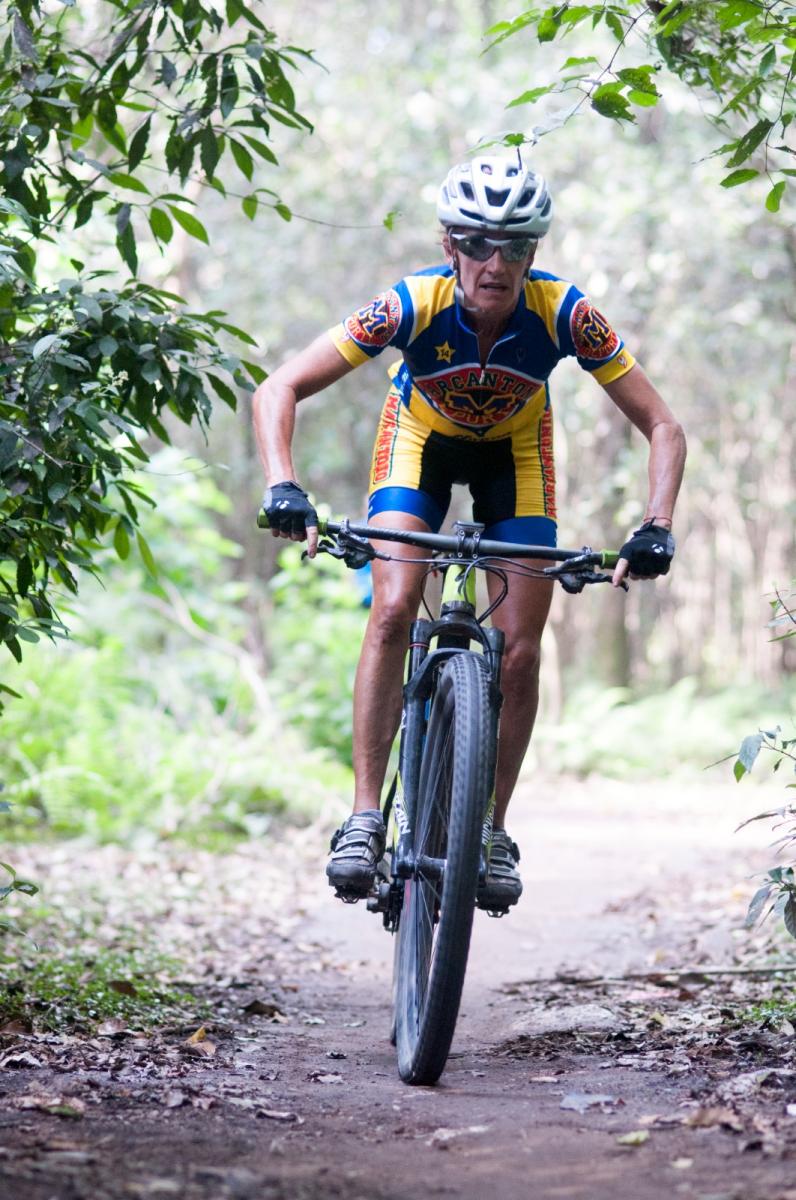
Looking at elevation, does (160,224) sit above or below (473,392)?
above

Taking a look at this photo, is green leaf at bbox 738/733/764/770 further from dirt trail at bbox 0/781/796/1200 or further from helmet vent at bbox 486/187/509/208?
helmet vent at bbox 486/187/509/208

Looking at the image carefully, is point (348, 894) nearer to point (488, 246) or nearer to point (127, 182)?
point (488, 246)

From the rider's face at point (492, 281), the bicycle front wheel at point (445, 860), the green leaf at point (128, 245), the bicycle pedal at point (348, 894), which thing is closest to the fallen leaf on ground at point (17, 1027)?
the bicycle pedal at point (348, 894)

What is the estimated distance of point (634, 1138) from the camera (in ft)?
9.18

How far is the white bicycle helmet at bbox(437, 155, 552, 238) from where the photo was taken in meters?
4.03

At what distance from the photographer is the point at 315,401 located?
73.9ft

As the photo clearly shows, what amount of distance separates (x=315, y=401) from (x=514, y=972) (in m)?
17.2

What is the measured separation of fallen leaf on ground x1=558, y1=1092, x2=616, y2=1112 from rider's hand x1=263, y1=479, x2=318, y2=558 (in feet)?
5.27

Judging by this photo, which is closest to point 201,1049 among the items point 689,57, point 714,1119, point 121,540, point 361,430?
A: point 714,1119

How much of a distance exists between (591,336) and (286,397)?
1038 millimetres

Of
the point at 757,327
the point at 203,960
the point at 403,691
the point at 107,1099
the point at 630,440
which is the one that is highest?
the point at 757,327

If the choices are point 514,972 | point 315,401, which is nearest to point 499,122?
point 315,401

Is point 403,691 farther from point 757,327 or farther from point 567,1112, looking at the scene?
point 757,327

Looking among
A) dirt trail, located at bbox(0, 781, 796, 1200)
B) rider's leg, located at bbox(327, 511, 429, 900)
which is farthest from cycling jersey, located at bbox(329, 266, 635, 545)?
dirt trail, located at bbox(0, 781, 796, 1200)
